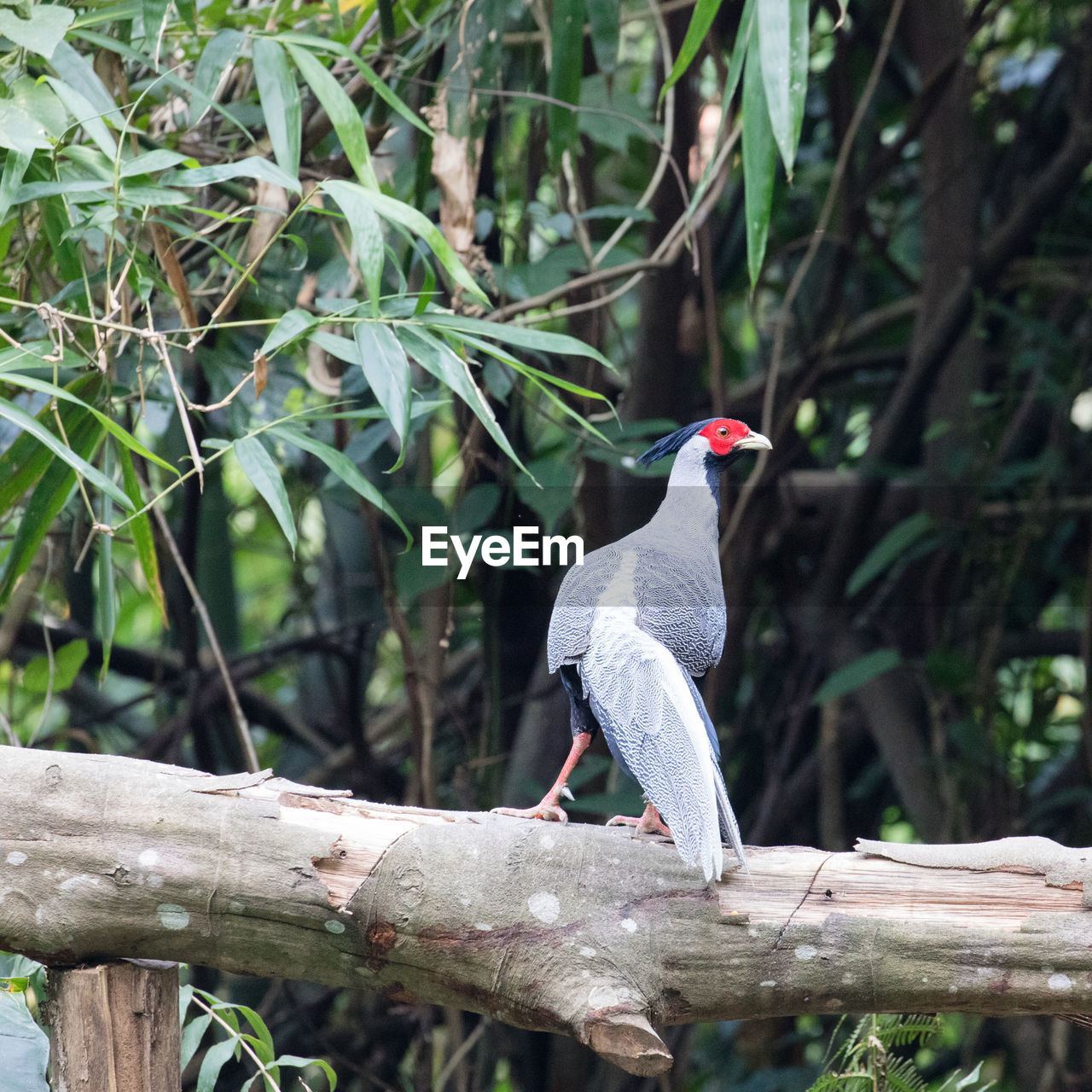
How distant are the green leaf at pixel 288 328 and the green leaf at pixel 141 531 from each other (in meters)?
0.21

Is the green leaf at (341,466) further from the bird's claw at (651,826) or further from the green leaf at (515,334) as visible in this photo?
the bird's claw at (651,826)

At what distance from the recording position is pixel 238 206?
55.4 inches

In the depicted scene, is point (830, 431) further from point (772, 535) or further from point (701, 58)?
point (701, 58)

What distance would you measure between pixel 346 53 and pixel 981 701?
153 centimetres

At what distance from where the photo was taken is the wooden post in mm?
822

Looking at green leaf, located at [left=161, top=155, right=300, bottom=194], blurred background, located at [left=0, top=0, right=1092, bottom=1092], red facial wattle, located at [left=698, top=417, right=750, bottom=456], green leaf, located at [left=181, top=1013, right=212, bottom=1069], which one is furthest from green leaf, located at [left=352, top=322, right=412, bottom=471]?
green leaf, located at [left=181, top=1013, right=212, bottom=1069]

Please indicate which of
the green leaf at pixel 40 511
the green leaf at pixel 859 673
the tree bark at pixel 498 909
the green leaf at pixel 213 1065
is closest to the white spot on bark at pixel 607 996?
the tree bark at pixel 498 909

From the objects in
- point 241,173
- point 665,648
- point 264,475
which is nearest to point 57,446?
point 264,475

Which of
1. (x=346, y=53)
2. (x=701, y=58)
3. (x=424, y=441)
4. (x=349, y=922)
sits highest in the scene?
(x=701, y=58)

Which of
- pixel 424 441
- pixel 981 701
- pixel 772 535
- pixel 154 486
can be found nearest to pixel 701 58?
pixel 424 441

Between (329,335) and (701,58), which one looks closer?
(329,335)

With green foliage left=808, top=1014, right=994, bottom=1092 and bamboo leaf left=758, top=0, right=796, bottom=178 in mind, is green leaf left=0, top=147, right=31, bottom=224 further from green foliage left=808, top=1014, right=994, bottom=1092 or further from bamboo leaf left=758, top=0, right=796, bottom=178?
green foliage left=808, top=1014, right=994, bottom=1092

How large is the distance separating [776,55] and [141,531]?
0.73m

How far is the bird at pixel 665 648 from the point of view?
0.83 metres
